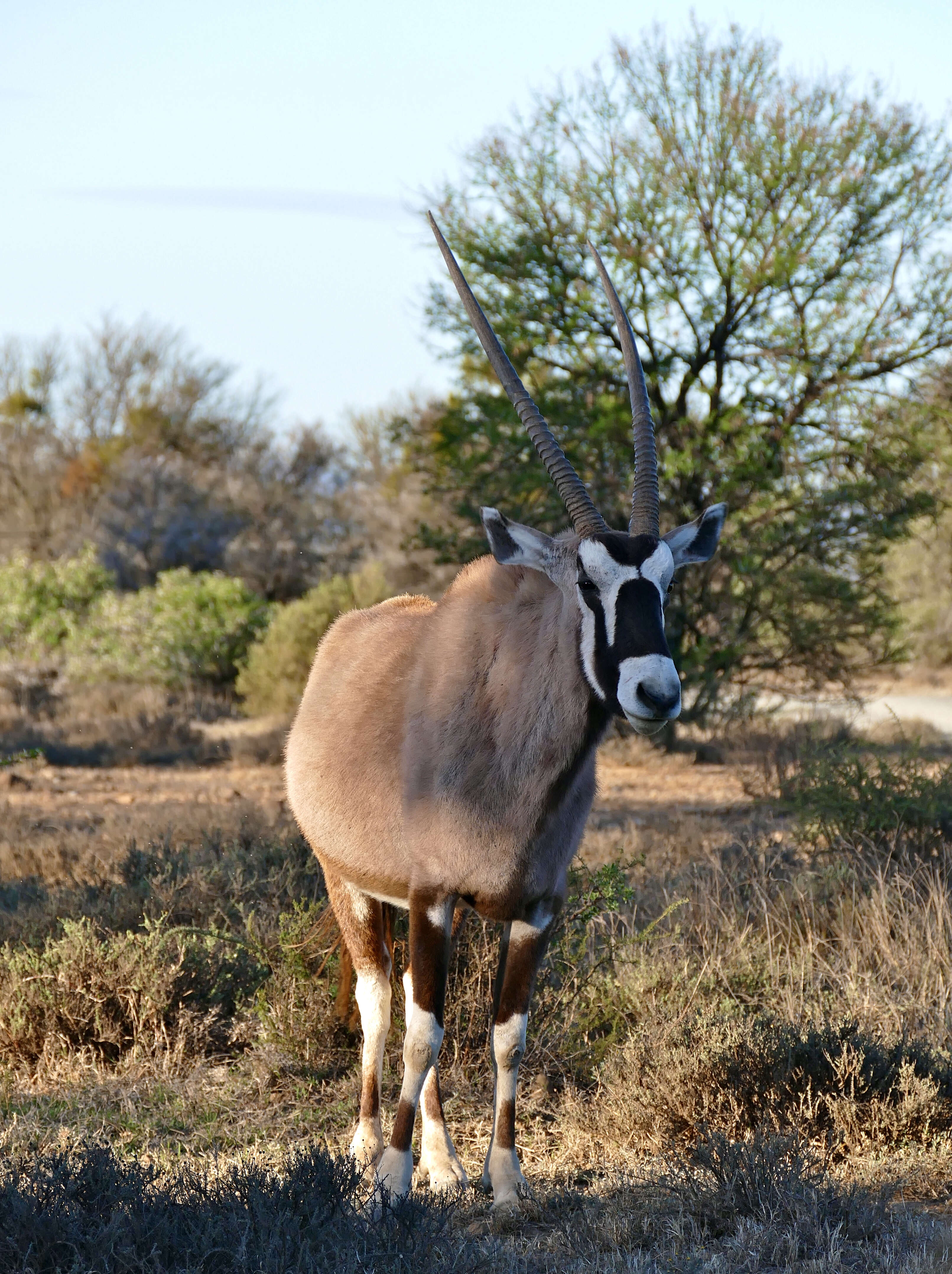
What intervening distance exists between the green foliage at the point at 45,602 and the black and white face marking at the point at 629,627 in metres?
18.4

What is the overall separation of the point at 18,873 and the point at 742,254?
994cm

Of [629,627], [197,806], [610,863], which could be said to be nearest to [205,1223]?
[629,627]

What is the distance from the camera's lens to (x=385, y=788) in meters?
4.40

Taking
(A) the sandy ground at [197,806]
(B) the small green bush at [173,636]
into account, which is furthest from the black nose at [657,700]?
(B) the small green bush at [173,636]

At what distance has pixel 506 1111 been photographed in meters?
4.32

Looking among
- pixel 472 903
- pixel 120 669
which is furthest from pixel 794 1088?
pixel 120 669

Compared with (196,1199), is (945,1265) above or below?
below

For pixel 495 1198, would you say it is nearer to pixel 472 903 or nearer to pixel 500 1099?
pixel 500 1099

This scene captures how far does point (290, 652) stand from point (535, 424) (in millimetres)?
14096

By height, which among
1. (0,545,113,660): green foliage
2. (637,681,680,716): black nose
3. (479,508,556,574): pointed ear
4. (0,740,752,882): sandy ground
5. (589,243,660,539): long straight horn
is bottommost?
(0,740,752,882): sandy ground

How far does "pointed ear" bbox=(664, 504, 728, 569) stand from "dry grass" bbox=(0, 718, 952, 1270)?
1.52 m

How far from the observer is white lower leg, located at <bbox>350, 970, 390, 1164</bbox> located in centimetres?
462

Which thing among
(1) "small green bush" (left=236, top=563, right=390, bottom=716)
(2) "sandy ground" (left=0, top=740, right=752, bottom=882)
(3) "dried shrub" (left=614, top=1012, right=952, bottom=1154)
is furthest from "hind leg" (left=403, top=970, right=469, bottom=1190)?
(1) "small green bush" (left=236, top=563, right=390, bottom=716)

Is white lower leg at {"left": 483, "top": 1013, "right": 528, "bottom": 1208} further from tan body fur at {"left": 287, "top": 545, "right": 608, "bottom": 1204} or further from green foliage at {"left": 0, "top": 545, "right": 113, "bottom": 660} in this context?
green foliage at {"left": 0, "top": 545, "right": 113, "bottom": 660}
